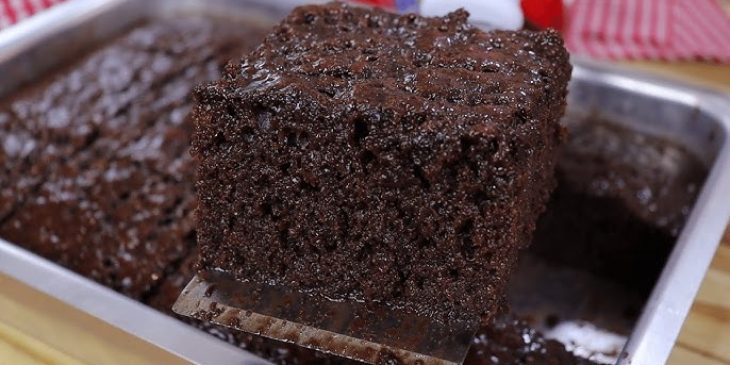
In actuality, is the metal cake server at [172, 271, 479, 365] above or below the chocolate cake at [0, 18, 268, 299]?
above

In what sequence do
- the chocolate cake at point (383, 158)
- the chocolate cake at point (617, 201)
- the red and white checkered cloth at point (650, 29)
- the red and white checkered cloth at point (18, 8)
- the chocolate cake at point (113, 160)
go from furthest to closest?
the red and white checkered cloth at point (18, 8), the red and white checkered cloth at point (650, 29), the chocolate cake at point (617, 201), the chocolate cake at point (113, 160), the chocolate cake at point (383, 158)

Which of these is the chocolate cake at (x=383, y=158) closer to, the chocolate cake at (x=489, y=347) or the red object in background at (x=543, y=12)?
the chocolate cake at (x=489, y=347)

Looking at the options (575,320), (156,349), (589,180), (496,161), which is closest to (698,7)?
(589,180)

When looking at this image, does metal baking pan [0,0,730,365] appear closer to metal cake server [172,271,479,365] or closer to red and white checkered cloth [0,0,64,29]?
metal cake server [172,271,479,365]

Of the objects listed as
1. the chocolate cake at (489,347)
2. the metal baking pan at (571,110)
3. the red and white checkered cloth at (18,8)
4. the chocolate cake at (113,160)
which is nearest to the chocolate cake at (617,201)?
the metal baking pan at (571,110)

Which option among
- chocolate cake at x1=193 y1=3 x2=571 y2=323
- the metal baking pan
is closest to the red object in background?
the metal baking pan

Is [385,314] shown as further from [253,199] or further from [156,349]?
[156,349]
